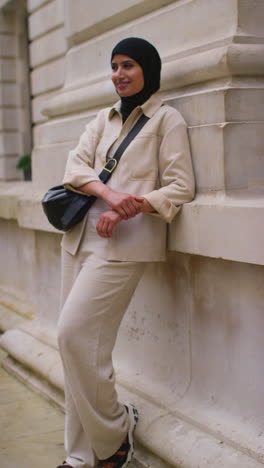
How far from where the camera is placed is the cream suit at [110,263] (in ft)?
11.0

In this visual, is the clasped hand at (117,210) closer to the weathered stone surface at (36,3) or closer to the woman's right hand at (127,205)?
Result: the woman's right hand at (127,205)

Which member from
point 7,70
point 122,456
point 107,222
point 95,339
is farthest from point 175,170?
point 7,70

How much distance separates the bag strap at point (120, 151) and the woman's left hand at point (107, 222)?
0.88ft

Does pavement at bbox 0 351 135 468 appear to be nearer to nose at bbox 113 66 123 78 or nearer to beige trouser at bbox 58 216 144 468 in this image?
beige trouser at bbox 58 216 144 468

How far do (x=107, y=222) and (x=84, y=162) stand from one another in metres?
0.51

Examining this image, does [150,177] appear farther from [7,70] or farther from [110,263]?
→ [7,70]

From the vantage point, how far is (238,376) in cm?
336

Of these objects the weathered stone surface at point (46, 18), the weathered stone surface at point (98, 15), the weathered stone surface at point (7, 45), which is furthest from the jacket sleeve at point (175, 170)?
the weathered stone surface at point (7, 45)

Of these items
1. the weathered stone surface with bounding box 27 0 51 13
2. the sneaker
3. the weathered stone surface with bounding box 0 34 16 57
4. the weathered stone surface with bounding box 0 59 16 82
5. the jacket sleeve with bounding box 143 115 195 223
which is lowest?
the sneaker

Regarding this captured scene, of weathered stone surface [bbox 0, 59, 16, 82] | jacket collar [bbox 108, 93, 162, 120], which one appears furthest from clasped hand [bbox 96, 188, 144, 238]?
weathered stone surface [bbox 0, 59, 16, 82]

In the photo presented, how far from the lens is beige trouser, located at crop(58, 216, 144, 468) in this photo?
3357mm

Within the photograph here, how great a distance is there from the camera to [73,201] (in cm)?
355

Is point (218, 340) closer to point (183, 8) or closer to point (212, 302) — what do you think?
point (212, 302)

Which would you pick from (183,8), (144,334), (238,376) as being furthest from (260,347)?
(183,8)
